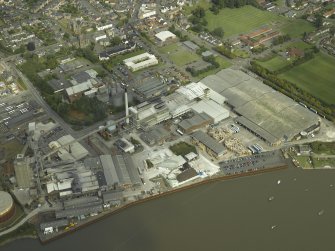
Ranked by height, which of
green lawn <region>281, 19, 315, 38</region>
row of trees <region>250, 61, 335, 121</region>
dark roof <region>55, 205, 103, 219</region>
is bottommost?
green lawn <region>281, 19, 315, 38</region>

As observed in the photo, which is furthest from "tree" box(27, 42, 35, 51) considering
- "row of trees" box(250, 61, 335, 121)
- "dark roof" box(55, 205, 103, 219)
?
"dark roof" box(55, 205, 103, 219)

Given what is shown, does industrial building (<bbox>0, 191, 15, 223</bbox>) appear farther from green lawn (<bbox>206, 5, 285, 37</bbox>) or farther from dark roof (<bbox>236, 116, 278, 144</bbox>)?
green lawn (<bbox>206, 5, 285, 37</bbox>)

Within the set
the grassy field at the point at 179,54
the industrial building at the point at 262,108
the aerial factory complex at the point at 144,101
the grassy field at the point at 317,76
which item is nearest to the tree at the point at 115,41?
the aerial factory complex at the point at 144,101

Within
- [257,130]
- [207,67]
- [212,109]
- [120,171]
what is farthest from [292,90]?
[120,171]

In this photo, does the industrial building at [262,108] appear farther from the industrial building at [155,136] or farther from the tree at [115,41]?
the tree at [115,41]

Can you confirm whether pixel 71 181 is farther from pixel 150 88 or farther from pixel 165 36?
pixel 165 36

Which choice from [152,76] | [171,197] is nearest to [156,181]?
[171,197]

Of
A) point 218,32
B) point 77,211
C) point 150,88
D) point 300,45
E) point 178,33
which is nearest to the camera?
point 77,211
